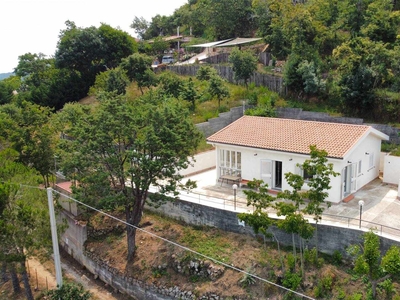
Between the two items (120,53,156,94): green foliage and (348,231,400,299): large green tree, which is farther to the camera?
(120,53,156,94): green foliage

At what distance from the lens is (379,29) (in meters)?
30.9

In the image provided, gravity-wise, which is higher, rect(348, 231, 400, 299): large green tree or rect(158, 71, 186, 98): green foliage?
rect(158, 71, 186, 98): green foliage

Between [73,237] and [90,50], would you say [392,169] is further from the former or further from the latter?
→ [90,50]

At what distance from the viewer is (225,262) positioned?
1734 centimetres

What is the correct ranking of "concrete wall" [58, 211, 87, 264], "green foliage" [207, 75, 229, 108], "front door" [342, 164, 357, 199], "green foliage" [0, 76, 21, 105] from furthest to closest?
"green foliage" [0, 76, 21, 105] < "green foliage" [207, 75, 229, 108] < "concrete wall" [58, 211, 87, 264] < "front door" [342, 164, 357, 199]

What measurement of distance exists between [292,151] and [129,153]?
7.87 m

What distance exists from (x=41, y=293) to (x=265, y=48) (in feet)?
105

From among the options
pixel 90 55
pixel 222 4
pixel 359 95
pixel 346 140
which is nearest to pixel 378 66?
pixel 359 95

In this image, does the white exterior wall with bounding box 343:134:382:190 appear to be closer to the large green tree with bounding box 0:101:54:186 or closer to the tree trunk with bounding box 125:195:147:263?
the tree trunk with bounding box 125:195:147:263

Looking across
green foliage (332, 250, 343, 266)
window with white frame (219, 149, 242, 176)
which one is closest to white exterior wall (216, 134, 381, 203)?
window with white frame (219, 149, 242, 176)

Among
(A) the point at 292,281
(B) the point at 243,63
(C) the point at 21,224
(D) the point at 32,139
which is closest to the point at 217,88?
(B) the point at 243,63

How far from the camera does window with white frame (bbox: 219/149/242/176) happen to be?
22438 mm

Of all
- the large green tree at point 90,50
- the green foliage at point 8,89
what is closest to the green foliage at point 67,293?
the large green tree at point 90,50

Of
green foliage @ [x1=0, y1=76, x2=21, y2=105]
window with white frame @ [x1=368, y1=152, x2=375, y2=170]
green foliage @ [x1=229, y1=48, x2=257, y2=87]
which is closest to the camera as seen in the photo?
window with white frame @ [x1=368, y1=152, x2=375, y2=170]
